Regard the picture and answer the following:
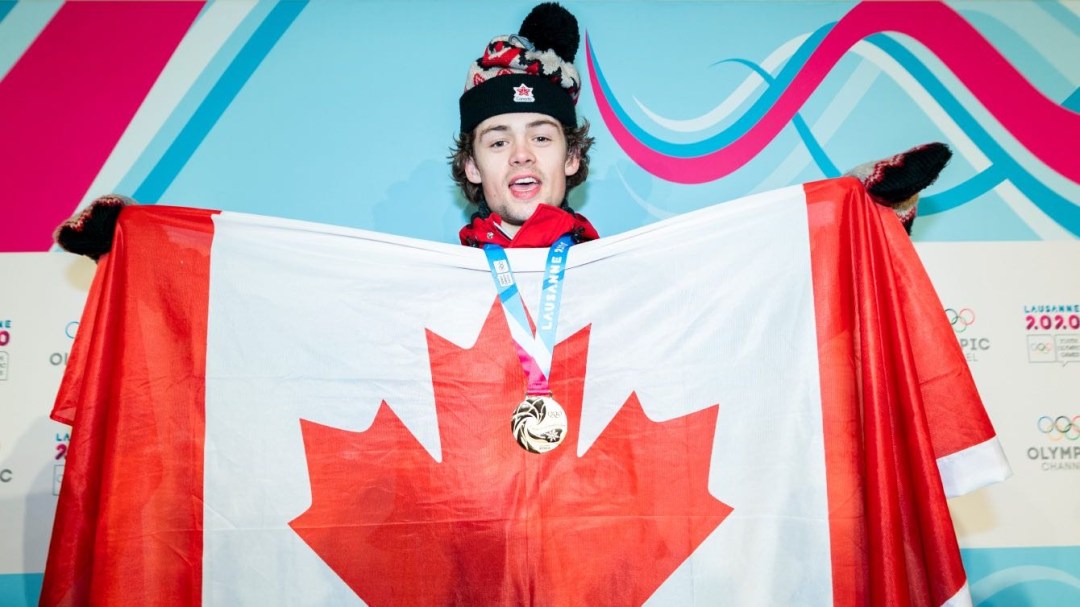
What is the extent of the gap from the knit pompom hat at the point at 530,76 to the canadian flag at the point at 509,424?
44cm

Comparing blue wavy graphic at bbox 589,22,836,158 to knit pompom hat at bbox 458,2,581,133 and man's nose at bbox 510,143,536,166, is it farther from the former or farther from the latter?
man's nose at bbox 510,143,536,166

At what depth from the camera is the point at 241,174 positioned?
1896 mm

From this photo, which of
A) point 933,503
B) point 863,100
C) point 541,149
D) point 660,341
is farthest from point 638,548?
point 863,100

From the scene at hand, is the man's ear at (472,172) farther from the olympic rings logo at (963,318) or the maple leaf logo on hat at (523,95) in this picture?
the olympic rings logo at (963,318)

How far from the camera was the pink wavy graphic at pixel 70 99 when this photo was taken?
6.14 ft

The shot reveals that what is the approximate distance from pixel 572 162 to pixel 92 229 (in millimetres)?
917

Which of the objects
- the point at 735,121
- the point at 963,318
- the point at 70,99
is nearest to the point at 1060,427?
the point at 963,318

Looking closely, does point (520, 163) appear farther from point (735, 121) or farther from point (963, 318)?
point (963, 318)

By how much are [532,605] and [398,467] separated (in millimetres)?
288

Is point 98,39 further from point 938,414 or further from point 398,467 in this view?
point 938,414

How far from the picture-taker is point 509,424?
1309 millimetres

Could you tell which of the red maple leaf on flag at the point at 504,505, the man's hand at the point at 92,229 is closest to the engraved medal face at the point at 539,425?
the red maple leaf on flag at the point at 504,505

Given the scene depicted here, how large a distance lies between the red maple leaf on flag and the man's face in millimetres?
439

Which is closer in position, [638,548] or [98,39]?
[638,548]
